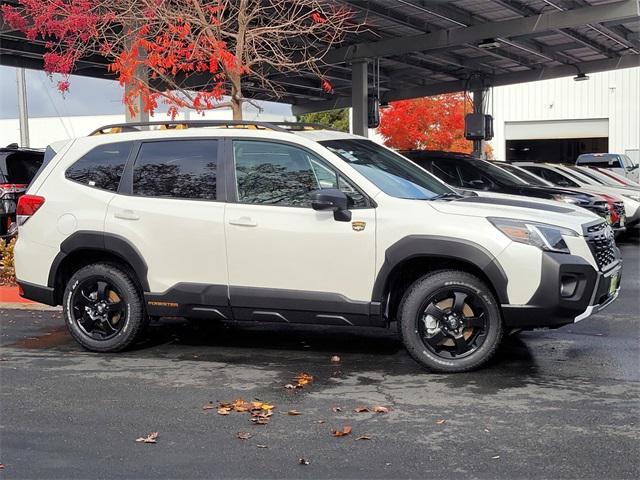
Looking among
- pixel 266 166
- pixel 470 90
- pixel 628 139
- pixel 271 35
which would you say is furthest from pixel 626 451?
pixel 628 139

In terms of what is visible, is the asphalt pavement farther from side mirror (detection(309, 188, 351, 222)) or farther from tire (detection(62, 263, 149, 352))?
side mirror (detection(309, 188, 351, 222))

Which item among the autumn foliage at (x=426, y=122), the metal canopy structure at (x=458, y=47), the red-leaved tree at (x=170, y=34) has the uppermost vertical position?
the metal canopy structure at (x=458, y=47)

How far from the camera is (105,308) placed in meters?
7.60

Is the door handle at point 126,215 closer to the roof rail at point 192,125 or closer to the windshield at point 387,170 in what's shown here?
the roof rail at point 192,125

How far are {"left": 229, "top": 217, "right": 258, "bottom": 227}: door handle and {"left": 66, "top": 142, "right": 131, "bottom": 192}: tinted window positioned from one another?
4.03 feet

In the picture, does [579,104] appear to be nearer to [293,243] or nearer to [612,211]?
[612,211]

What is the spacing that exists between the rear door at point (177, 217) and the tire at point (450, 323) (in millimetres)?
1610

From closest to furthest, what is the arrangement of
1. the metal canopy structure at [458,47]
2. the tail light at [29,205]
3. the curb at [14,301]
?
the tail light at [29,205], the curb at [14,301], the metal canopy structure at [458,47]

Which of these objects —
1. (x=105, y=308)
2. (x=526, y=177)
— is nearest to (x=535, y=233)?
(x=105, y=308)

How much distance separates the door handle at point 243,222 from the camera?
6.99 m

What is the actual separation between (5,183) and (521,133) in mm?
41414

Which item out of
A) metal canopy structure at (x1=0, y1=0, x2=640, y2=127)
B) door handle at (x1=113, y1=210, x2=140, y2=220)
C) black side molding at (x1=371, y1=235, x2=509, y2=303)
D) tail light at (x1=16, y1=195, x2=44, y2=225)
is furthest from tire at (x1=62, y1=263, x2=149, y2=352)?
metal canopy structure at (x1=0, y1=0, x2=640, y2=127)

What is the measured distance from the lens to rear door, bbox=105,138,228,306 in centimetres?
714

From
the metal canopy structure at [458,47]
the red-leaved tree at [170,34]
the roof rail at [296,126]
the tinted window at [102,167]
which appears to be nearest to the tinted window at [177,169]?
the tinted window at [102,167]
